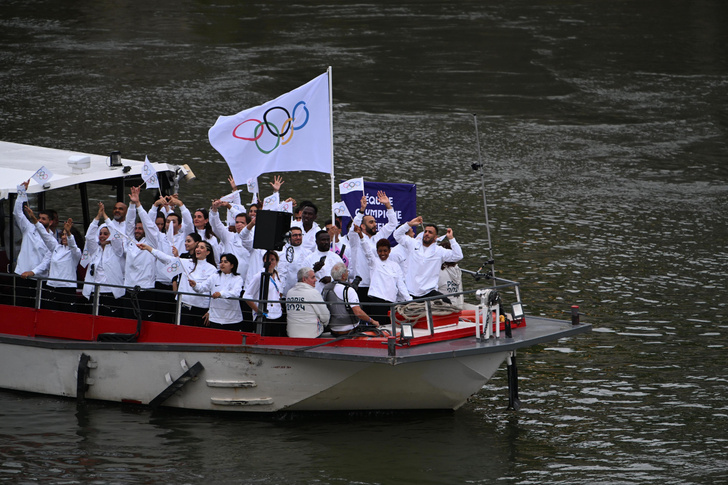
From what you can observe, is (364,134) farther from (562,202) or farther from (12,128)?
(12,128)

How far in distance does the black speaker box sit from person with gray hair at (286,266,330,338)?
734 millimetres

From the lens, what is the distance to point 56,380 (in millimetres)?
14586

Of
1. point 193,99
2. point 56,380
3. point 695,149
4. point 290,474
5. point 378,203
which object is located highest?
point 193,99

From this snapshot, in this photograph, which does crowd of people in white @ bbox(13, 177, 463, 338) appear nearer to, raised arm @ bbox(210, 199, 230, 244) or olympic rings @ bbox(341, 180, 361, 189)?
raised arm @ bbox(210, 199, 230, 244)

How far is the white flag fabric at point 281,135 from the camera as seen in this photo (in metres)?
14.7

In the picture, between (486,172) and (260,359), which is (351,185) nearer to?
(260,359)

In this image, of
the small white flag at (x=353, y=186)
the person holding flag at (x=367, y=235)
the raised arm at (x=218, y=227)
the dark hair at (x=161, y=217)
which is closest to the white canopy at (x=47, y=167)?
the dark hair at (x=161, y=217)

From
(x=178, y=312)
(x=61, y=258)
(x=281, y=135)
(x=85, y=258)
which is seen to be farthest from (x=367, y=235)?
(x=61, y=258)

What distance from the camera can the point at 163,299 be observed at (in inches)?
577

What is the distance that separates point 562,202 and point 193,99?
1531cm

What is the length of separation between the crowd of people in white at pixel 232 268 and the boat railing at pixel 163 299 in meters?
0.03

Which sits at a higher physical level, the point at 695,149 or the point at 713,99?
the point at 713,99

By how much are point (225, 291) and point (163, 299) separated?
130 cm

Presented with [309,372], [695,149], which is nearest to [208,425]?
[309,372]
